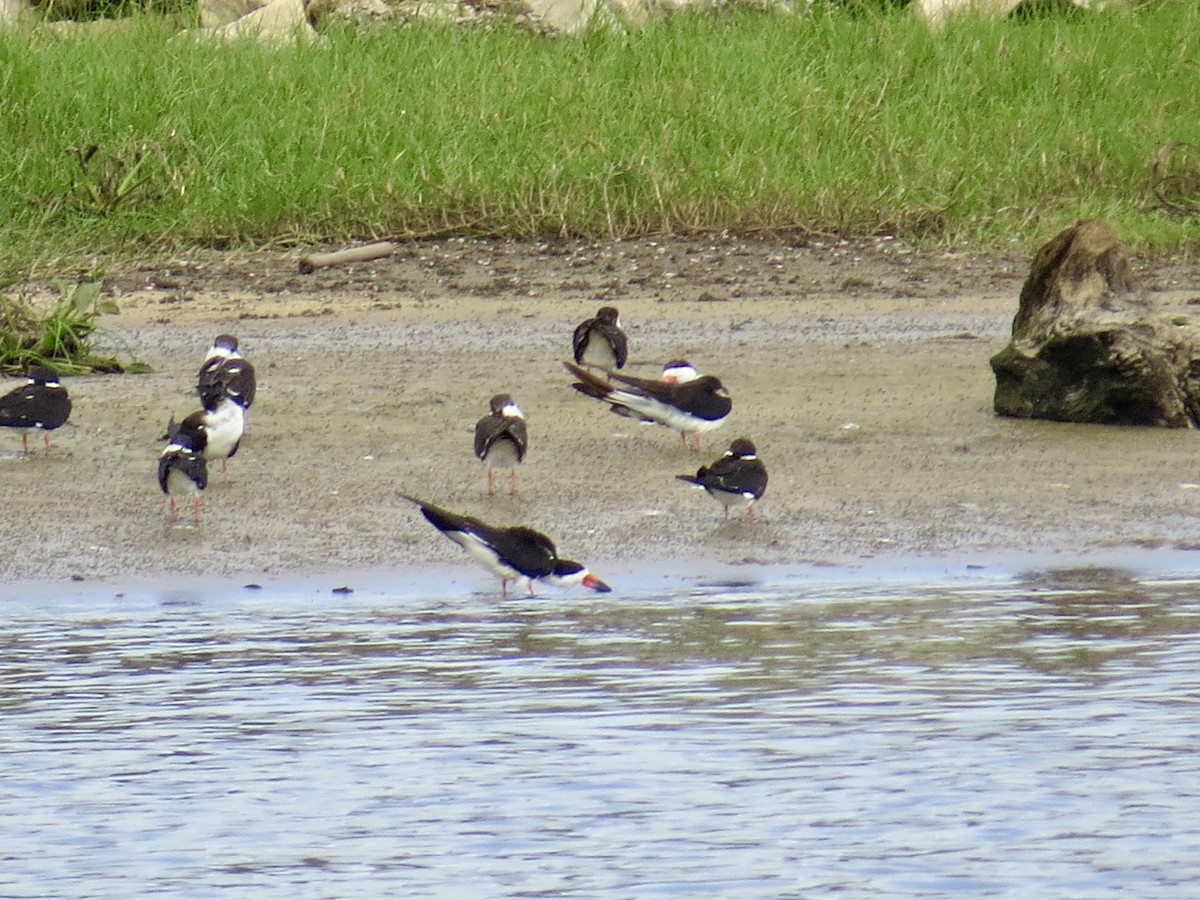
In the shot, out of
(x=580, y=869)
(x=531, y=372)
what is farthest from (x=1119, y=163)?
(x=580, y=869)

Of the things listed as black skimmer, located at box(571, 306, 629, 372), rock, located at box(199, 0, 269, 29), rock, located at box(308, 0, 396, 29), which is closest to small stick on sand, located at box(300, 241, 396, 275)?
black skimmer, located at box(571, 306, 629, 372)

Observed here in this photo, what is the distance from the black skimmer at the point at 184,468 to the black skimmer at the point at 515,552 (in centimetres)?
135

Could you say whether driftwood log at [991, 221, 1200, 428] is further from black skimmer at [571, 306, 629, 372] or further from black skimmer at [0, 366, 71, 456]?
black skimmer at [0, 366, 71, 456]

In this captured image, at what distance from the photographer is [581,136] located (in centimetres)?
1688

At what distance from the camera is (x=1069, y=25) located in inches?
782

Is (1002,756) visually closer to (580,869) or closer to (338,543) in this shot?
(580,869)

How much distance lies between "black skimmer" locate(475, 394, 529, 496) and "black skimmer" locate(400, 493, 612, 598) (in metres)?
1.18

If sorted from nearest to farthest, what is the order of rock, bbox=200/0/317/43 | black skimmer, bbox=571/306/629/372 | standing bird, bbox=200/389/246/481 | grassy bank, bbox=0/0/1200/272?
1. standing bird, bbox=200/389/246/481
2. black skimmer, bbox=571/306/629/372
3. grassy bank, bbox=0/0/1200/272
4. rock, bbox=200/0/317/43

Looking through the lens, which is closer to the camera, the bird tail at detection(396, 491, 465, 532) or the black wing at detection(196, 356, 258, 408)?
the bird tail at detection(396, 491, 465, 532)

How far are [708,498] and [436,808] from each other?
373cm

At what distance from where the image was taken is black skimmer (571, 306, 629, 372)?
40.7 feet

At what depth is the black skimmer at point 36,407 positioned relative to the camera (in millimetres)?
10445

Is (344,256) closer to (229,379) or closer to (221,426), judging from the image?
(229,379)

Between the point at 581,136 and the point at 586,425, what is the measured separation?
229 inches
